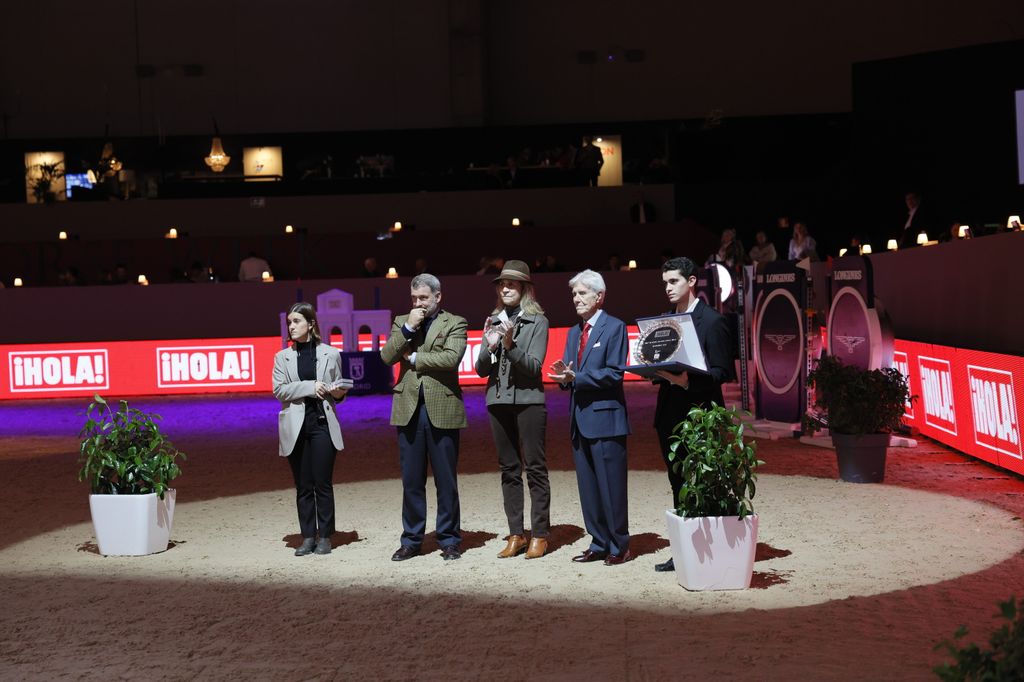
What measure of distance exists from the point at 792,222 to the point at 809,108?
5034mm

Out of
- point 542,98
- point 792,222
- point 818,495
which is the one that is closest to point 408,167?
point 542,98

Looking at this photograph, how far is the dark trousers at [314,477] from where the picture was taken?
319 inches

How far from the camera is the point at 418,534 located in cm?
789

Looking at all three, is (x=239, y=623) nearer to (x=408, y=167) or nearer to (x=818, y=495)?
(x=818, y=495)

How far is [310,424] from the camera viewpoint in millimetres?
8102

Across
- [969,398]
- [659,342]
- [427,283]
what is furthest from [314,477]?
[969,398]

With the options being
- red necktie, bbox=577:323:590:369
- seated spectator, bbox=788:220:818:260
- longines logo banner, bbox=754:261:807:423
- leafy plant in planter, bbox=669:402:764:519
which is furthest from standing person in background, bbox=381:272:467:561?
seated spectator, bbox=788:220:818:260

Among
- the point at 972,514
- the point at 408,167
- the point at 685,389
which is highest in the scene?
the point at 408,167

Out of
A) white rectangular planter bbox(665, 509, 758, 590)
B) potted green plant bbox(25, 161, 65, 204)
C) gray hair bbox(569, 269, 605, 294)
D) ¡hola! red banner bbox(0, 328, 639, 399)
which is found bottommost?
white rectangular planter bbox(665, 509, 758, 590)

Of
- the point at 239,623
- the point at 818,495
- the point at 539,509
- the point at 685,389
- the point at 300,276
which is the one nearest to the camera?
the point at 239,623

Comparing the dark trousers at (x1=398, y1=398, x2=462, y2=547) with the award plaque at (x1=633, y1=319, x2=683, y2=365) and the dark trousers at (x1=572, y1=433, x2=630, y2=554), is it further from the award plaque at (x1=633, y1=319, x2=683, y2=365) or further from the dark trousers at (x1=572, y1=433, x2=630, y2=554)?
the award plaque at (x1=633, y1=319, x2=683, y2=365)

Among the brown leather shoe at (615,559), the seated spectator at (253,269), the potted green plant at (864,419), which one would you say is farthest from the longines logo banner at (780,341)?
the seated spectator at (253,269)

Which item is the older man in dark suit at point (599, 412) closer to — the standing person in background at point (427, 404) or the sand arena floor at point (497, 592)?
the sand arena floor at point (497, 592)

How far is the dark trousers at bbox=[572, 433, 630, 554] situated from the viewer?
7.32m
